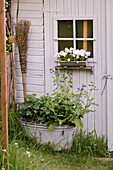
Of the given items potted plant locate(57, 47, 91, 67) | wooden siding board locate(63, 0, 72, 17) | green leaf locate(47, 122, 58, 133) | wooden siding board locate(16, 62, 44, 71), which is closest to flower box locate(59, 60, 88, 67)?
potted plant locate(57, 47, 91, 67)

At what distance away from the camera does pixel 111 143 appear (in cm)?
543

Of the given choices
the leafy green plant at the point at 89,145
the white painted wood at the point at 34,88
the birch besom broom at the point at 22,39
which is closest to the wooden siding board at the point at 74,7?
the birch besom broom at the point at 22,39

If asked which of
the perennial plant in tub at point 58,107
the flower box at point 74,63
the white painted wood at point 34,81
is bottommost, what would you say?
the perennial plant in tub at point 58,107

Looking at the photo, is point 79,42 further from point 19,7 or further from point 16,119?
point 16,119

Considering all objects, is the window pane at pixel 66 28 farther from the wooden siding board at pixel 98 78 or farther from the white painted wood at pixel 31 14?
the wooden siding board at pixel 98 78

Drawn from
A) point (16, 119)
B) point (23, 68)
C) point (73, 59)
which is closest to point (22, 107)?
point (16, 119)

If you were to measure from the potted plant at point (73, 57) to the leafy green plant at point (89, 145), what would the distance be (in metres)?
1.13

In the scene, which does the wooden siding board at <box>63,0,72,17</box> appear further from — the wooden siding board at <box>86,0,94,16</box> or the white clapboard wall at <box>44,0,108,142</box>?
the wooden siding board at <box>86,0,94,16</box>

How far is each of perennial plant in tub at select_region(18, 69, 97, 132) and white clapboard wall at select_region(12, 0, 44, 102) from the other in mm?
267

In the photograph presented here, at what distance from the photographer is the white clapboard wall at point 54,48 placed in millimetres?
5305

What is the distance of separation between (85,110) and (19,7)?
2044mm

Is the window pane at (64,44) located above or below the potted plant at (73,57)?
above

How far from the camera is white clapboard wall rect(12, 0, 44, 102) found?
5445mm

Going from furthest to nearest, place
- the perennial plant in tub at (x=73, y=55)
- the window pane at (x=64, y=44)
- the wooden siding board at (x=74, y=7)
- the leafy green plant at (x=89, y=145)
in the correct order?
the window pane at (x=64, y=44)
the wooden siding board at (x=74, y=7)
the perennial plant in tub at (x=73, y=55)
the leafy green plant at (x=89, y=145)
